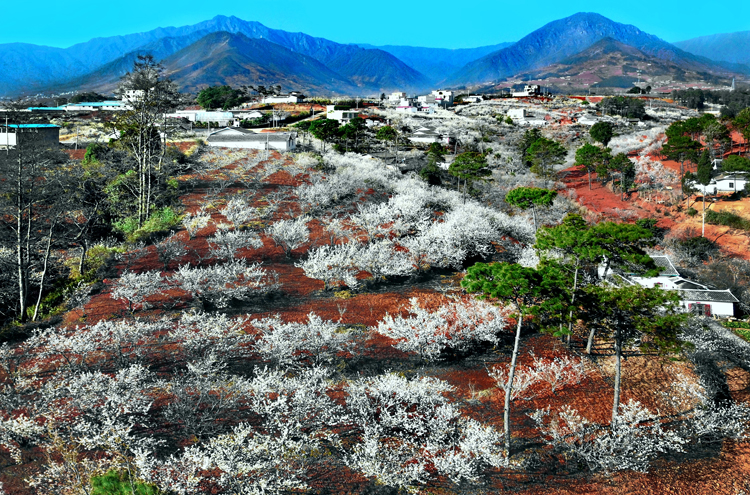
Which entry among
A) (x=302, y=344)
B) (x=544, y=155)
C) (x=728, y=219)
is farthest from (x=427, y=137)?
(x=302, y=344)

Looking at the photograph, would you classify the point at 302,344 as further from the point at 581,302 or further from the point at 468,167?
the point at 468,167

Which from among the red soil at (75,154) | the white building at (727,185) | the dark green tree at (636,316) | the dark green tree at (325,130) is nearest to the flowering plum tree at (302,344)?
the dark green tree at (636,316)

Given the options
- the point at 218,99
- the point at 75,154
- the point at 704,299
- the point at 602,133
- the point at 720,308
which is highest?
the point at 218,99

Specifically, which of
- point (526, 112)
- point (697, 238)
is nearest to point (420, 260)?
point (697, 238)

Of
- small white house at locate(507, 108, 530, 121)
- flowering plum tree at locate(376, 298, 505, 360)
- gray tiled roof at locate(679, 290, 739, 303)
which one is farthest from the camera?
small white house at locate(507, 108, 530, 121)

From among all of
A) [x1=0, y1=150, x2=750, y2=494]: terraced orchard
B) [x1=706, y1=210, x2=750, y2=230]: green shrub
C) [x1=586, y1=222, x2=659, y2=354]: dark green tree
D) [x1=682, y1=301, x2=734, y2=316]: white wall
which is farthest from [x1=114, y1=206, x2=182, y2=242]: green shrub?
[x1=706, y1=210, x2=750, y2=230]: green shrub

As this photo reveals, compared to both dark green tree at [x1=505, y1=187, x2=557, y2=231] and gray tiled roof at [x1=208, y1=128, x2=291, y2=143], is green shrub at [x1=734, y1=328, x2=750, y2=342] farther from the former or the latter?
gray tiled roof at [x1=208, y1=128, x2=291, y2=143]
